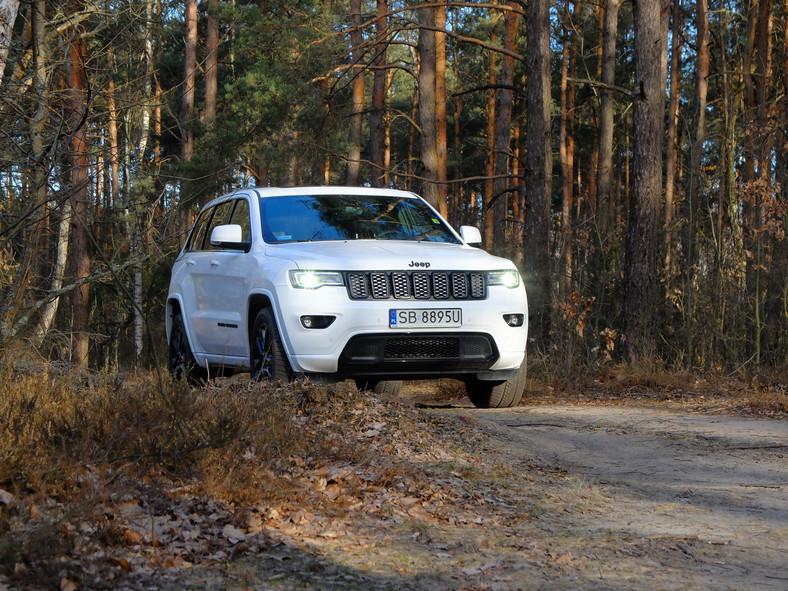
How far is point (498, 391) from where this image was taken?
8.90 m

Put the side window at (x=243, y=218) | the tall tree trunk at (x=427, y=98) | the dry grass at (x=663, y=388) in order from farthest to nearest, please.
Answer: the tall tree trunk at (x=427, y=98) → the dry grass at (x=663, y=388) → the side window at (x=243, y=218)

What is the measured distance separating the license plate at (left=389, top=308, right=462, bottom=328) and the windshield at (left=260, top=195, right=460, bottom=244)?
3.92 feet

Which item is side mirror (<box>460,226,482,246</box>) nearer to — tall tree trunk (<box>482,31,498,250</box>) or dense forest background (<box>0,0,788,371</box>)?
dense forest background (<box>0,0,788,371</box>)

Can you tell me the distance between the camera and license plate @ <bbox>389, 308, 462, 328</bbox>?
24.9 ft

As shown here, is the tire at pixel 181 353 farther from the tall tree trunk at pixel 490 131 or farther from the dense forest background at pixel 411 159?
the tall tree trunk at pixel 490 131

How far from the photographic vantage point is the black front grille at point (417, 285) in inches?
299

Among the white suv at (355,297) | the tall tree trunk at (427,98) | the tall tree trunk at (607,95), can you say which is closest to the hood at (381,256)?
the white suv at (355,297)

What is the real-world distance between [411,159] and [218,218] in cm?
846

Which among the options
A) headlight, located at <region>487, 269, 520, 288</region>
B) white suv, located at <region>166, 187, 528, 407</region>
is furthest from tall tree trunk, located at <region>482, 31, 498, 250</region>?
headlight, located at <region>487, 269, 520, 288</region>

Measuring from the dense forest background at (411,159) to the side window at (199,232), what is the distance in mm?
506

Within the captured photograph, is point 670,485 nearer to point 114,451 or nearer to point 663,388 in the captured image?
point 114,451

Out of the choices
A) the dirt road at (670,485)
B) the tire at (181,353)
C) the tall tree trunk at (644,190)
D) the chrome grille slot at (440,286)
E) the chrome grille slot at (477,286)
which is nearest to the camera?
the dirt road at (670,485)

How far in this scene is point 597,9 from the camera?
33.3 metres

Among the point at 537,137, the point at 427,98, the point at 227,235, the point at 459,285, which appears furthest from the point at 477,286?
the point at 427,98
